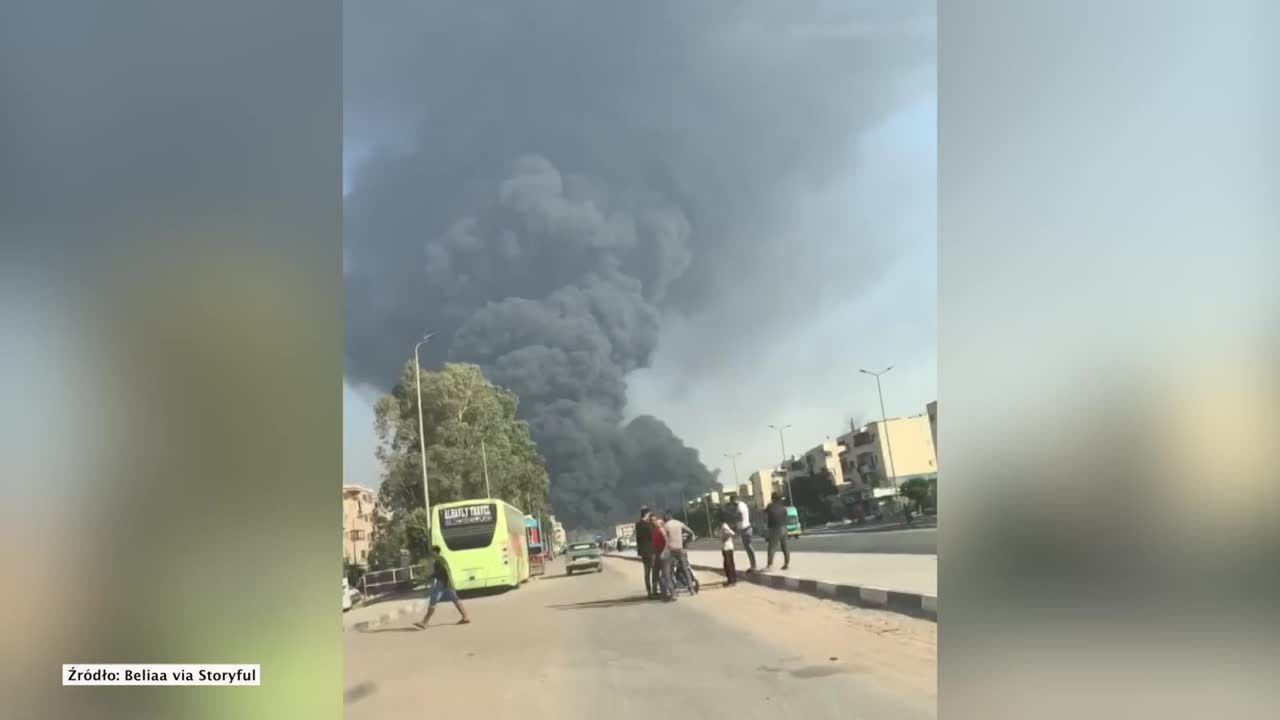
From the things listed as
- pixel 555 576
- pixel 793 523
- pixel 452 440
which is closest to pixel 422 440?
pixel 452 440

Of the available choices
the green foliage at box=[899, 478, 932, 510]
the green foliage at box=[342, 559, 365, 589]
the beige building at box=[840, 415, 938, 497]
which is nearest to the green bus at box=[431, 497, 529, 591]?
the green foliage at box=[342, 559, 365, 589]

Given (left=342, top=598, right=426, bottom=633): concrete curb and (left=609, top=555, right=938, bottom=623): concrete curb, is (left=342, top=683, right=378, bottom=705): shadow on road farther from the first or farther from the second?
(left=609, top=555, right=938, bottom=623): concrete curb

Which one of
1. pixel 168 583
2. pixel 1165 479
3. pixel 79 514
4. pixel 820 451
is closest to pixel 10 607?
pixel 79 514

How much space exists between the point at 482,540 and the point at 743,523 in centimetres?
77

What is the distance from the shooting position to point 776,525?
7.52 ft

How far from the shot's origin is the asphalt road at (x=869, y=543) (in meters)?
2.23

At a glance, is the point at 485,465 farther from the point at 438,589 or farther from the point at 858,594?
the point at 858,594

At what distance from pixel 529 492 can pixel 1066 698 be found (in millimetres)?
1718

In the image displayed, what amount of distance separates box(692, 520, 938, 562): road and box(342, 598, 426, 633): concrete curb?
2.75ft

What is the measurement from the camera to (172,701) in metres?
2.42

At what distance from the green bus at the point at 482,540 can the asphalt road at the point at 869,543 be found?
552 millimetres

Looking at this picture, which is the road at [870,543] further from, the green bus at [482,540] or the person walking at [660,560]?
the green bus at [482,540]

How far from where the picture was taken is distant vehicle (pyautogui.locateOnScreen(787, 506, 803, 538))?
230 cm

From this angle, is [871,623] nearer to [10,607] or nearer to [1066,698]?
[1066,698]
